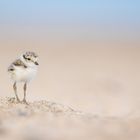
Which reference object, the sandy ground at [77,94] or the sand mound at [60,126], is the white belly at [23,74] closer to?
the sandy ground at [77,94]

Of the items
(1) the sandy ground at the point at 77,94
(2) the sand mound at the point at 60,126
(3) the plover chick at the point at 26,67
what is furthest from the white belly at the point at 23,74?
(2) the sand mound at the point at 60,126

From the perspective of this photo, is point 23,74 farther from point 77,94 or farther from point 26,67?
point 77,94

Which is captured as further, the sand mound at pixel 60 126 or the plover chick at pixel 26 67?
the plover chick at pixel 26 67

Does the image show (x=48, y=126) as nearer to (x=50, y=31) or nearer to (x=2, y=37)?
(x=2, y=37)

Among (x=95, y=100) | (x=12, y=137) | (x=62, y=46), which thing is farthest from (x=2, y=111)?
(x=62, y=46)

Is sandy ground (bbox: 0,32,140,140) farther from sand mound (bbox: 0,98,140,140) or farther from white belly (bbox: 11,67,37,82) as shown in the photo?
white belly (bbox: 11,67,37,82)

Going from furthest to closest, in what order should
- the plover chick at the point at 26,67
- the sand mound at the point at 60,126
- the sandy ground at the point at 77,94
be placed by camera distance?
the plover chick at the point at 26,67, the sandy ground at the point at 77,94, the sand mound at the point at 60,126

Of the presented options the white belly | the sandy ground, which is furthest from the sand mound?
the white belly
